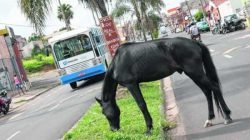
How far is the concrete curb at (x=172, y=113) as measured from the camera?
8.83 m

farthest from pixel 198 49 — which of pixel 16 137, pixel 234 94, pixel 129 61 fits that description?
Result: pixel 16 137

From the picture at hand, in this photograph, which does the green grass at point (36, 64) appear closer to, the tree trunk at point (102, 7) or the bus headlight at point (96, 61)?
the bus headlight at point (96, 61)

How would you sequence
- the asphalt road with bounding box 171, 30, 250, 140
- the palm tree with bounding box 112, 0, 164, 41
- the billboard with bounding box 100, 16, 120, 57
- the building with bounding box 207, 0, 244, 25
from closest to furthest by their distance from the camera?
the asphalt road with bounding box 171, 30, 250, 140, the billboard with bounding box 100, 16, 120, 57, the palm tree with bounding box 112, 0, 164, 41, the building with bounding box 207, 0, 244, 25

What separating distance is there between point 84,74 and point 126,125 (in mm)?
17417

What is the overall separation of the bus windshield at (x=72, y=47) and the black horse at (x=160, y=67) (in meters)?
17.9

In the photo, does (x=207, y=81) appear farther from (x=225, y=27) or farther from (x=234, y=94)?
(x=225, y=27)

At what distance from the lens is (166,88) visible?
670 inches

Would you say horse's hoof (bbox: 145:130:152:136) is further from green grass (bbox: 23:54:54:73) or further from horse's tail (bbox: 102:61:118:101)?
green grass (bbox: 23:54:54:73)

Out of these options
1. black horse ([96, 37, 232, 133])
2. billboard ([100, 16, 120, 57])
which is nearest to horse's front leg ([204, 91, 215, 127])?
black horse ([96, 37, 232, 133])

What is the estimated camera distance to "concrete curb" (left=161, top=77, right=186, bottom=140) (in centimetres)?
883

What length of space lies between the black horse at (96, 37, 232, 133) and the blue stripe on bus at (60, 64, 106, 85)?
18072mm

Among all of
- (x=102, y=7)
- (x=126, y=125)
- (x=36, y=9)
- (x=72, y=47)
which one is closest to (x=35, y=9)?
(x=36, y=9)

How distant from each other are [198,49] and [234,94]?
10.9 feet

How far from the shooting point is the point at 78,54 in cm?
2694
